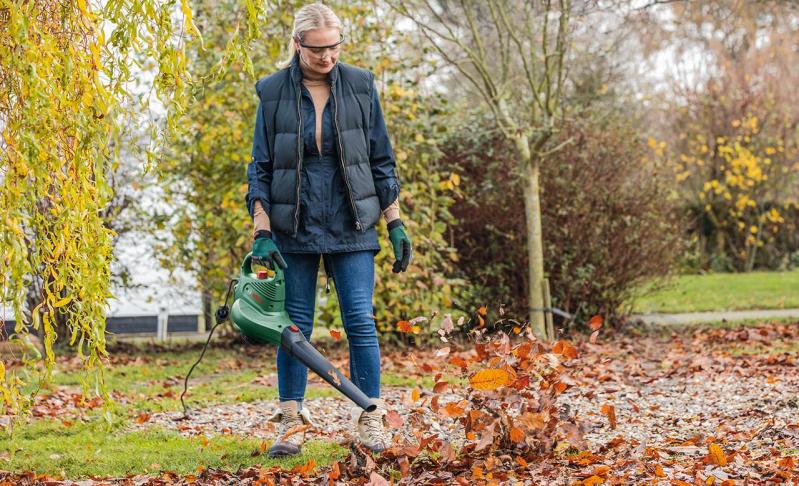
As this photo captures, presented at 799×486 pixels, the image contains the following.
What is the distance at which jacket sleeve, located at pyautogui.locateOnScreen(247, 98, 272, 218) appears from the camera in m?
3.55

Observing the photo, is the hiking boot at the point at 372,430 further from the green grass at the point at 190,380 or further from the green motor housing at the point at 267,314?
the green grass at the point at 190,380

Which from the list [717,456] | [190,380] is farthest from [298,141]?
[190,380]

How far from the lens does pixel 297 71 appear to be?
3.56 metres

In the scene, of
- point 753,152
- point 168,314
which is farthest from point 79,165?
point 753,152

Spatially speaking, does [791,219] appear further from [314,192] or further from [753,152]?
[314,192]

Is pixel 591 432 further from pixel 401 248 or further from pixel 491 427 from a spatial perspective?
pixel 401 248

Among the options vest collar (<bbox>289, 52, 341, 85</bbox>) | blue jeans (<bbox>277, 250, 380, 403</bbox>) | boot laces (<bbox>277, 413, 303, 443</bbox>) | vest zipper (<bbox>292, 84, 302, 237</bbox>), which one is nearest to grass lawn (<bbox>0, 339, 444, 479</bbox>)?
boot laces (<bbox>277, 413, 303, 443</bbox>)

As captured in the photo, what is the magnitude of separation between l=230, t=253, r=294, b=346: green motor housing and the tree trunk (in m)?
4.01

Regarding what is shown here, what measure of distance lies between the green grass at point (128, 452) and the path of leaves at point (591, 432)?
0.17m

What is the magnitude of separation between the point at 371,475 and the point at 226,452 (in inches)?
A: 39.4

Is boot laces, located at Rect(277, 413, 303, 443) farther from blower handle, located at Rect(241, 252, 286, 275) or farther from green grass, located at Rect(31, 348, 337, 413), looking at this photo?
Result: green grass, located at Rect(31, 348, 337, 413)

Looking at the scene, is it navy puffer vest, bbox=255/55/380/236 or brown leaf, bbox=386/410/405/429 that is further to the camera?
navy puffer vest, bbox=255/55/380/236

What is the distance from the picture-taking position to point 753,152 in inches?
622

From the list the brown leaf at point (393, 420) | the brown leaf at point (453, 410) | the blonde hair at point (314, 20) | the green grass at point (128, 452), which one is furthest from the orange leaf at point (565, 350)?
the blonde hair at point (314, 20)
